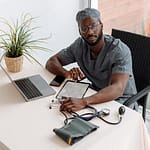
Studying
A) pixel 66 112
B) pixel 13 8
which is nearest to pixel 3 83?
pixel 66 112

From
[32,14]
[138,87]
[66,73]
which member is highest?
[32,14]

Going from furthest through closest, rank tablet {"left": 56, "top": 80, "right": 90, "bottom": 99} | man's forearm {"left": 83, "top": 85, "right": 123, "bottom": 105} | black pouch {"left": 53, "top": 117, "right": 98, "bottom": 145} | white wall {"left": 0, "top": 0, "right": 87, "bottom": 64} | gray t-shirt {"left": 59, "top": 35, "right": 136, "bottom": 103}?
white wall {"left": 0, "top": 0, "right": 87, "bottom": 64}
gray t-shirt {"left": 59, "top": 35, "right": 136, "bottom": 103}
tablet {"left": 56, "top": 80, "right": 90, "bottom": 99}
man's forearm {"left": 83, "top": 85, "right": 123, "bottom": 105}
black pouch {"left": 53, "top": 117, "right": 98, "bottom": 145}

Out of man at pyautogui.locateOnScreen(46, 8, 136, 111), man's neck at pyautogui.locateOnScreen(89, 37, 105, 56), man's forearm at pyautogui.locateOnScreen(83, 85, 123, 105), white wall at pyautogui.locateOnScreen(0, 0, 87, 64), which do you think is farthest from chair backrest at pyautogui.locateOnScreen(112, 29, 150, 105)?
white wall at pyautogui.locateOnScreen(0, 0, 87, 64)

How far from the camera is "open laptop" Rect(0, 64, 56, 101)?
6.15ft

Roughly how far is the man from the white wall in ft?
1.99

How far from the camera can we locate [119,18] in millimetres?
3115

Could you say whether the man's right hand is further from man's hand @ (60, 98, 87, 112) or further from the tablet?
man's hand @ (60, 98, 87, 112)

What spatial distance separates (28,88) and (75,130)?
55cm

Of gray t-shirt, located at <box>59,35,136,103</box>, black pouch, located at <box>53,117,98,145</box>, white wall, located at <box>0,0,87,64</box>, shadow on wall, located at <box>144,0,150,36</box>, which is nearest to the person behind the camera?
black pouch, located at <box>53,117,98,145</box>

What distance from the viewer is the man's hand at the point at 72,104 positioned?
1.69 metres

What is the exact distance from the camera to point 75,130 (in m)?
1.50

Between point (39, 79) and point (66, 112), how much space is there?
435 millimetres

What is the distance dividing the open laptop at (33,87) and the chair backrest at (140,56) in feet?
2.07

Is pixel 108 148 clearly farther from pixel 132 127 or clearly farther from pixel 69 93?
pixel 69 93
